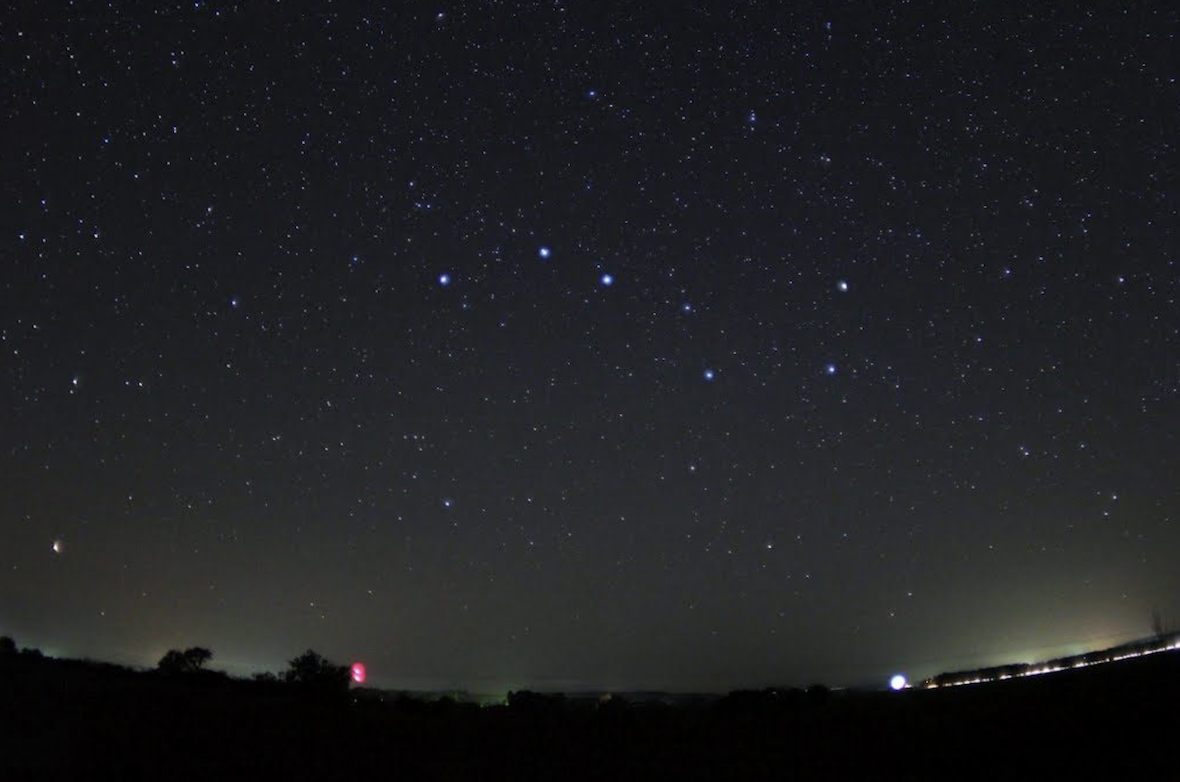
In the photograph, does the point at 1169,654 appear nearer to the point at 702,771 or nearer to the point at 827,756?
the point at 827,756

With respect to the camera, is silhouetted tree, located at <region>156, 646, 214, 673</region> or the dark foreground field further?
silhouetted tree, located at <region>156, 646, 214, 673</region>

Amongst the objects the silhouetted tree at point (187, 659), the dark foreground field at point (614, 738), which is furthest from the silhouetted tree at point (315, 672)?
the dark foreground field at point (614, 738)

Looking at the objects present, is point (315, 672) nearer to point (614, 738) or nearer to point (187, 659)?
point (187, 659)

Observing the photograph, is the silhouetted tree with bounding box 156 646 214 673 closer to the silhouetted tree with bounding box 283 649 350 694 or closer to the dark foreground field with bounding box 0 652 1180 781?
the silhouetted tree with bounding box 283 649 350 694

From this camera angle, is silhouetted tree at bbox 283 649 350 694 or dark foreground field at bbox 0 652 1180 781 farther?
silhouetted tree at bbox 283 649 350 694

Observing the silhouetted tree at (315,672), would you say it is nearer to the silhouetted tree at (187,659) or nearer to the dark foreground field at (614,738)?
the silhouetted tree at (187,659)

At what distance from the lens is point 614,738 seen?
502 inches

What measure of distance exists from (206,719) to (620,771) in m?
5.73

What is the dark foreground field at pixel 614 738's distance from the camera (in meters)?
9.53

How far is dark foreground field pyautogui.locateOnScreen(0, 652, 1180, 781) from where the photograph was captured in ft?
31.3

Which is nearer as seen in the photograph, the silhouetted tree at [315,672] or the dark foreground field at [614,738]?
the dark foreground field at [614,738]

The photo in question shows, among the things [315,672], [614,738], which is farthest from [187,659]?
[614,738]

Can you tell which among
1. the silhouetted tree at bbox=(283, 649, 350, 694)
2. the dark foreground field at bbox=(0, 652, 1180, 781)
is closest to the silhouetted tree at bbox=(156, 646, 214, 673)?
the silhouetted tree at bbox=(283, 649, 350, 694)

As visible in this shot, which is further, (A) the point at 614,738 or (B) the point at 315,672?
(B) the point at 315,672
